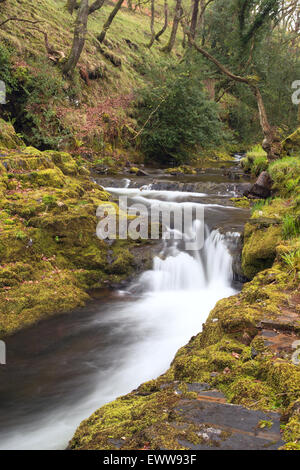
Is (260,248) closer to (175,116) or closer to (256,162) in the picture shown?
(256,162)

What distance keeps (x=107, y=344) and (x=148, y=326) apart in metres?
0.91

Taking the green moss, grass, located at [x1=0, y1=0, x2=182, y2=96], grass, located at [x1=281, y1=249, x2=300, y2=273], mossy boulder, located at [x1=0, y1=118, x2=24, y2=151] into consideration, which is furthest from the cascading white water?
grass, located at [x1=0, y1=0, x2=182, y2=96]

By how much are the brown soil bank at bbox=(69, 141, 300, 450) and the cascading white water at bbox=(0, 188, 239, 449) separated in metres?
1.15

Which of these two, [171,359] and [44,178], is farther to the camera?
[44,178]

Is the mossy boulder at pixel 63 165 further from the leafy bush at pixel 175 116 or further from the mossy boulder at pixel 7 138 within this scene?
the leafy bush at pixel 175 116

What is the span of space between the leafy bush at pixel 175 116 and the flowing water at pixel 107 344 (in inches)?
385

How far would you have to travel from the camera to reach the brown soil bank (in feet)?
6.51

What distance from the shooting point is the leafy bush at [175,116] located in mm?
17562

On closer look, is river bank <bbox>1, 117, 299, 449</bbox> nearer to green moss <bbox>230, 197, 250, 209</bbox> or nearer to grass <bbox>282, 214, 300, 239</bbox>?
grass <bbox>282, 214, 300, 239</bbox>

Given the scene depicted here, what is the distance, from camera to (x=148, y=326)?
599 cm

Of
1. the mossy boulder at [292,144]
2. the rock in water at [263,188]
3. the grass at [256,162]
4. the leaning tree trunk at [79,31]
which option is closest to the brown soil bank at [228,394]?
the rock in water at [263,188]

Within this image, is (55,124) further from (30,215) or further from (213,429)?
(213,429)

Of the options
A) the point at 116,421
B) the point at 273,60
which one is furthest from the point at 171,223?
the point at 273,60

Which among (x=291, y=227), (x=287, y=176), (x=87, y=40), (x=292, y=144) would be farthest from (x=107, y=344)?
(x=87, y=40)
